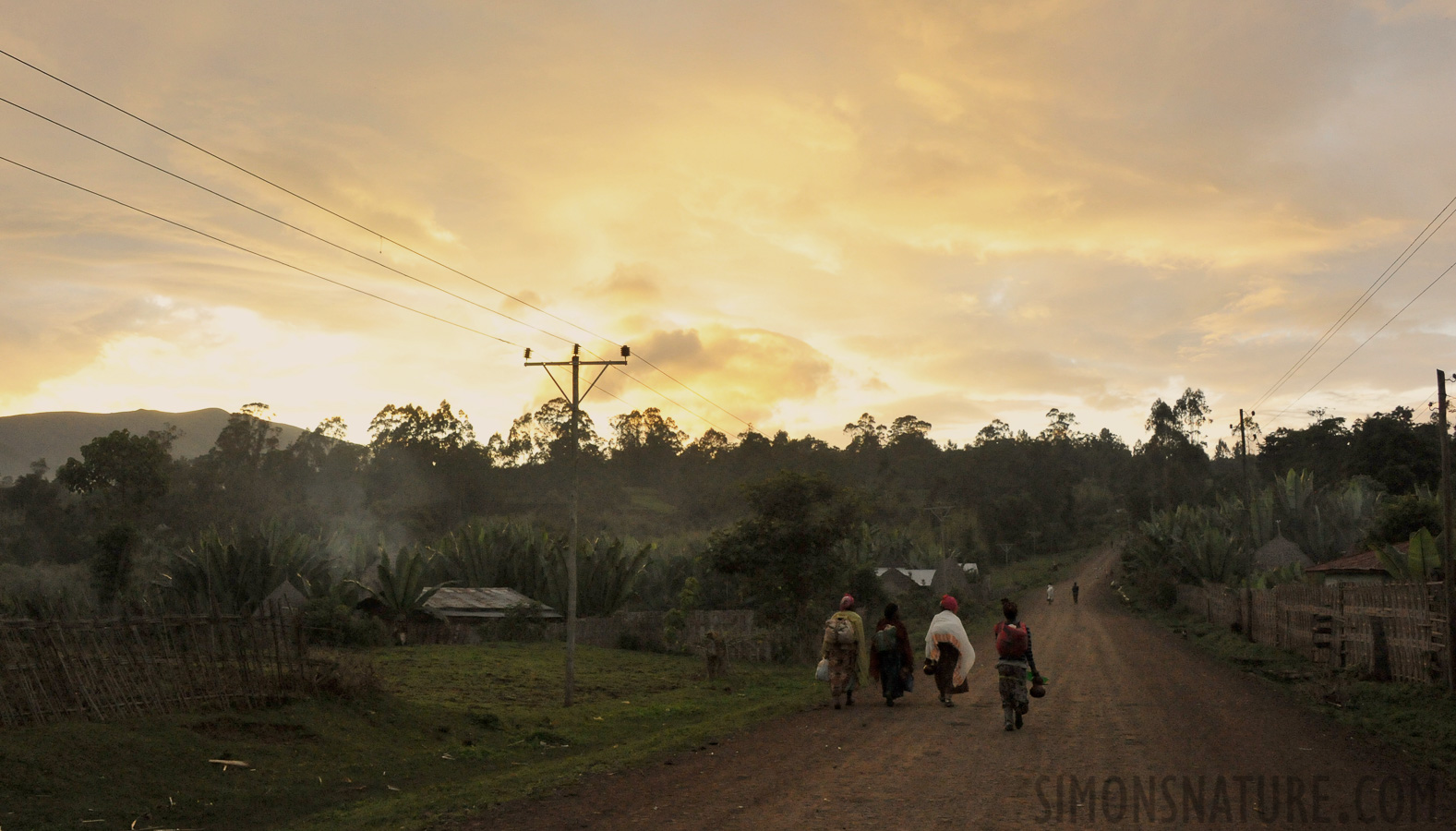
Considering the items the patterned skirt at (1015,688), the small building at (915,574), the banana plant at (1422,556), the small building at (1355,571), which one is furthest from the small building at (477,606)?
the small building at (915,574)

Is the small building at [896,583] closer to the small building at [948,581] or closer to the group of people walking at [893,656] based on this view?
the small building at [948,581]

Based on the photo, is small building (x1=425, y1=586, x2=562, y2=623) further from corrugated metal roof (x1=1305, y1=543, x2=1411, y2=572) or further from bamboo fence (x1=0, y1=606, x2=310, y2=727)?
corrugated metal roof (x1=1305, y1=543, x2=1411, y2=572)

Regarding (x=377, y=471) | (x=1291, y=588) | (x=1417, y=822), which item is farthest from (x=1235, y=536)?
(x=377, y=471)

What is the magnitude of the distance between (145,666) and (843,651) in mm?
9235

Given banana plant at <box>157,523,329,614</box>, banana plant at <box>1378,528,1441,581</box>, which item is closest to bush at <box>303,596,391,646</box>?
banana plant at <box>157,523,329,614</box>

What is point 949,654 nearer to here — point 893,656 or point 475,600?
Answer: point 893,656

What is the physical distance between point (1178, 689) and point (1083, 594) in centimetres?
5378

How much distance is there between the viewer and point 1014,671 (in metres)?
11.9

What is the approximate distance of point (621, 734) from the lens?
570 inches

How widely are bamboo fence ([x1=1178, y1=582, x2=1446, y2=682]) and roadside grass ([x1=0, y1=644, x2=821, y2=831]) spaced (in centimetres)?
956

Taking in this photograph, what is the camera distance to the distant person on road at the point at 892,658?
15.2 m

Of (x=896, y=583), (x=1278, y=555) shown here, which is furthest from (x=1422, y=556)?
(x=896, y=583)

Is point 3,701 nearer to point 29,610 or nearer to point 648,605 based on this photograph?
point 29,610

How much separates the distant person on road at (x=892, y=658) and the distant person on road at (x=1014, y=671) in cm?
300
